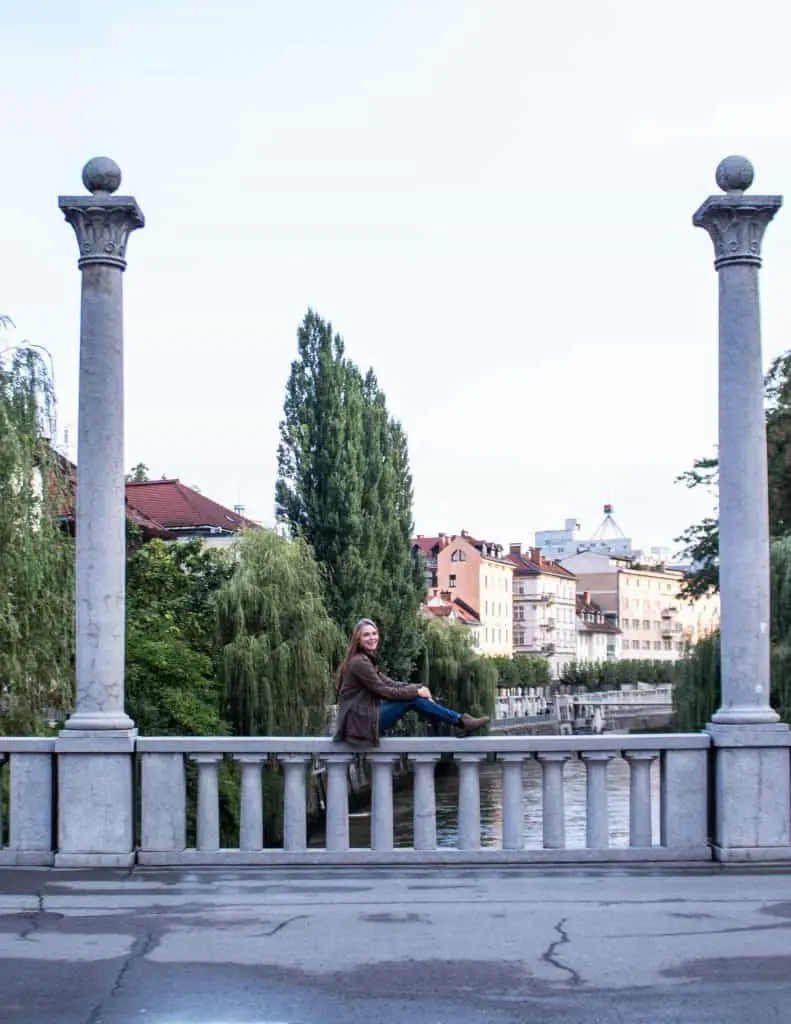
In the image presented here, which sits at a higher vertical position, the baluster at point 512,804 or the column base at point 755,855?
the baluster at point 512,804

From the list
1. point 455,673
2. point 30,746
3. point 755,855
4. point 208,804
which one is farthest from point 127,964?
point 455,673

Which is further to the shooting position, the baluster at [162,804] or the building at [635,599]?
the building at [635,599]

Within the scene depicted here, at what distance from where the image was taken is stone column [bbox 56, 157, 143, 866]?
9.22 m

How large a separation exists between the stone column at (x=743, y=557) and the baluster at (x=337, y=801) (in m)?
2.52

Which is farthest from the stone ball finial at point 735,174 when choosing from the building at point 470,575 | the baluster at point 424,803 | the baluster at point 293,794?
the building at point 470,575

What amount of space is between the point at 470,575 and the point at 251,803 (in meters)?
96.5

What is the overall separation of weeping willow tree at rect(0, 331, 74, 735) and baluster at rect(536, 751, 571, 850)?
9395 mm

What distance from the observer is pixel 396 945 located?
22.4 feet

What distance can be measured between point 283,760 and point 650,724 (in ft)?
300

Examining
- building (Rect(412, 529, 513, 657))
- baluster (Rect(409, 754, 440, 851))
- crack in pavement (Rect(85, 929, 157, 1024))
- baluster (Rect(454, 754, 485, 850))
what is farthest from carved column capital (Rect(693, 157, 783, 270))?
building (Rect(412, 529, 513, 657))

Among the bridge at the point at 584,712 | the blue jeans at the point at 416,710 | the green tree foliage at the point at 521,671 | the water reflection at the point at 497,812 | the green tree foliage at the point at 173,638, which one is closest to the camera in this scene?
the blue jeans at the point at 416,710

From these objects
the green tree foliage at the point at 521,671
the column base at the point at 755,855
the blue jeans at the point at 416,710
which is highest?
the blue jeans at the point at 416,710

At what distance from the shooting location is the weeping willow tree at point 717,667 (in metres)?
25.8

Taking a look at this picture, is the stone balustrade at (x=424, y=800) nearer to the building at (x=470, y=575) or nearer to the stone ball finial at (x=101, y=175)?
the stone ball finial at (x=101, y=175)
